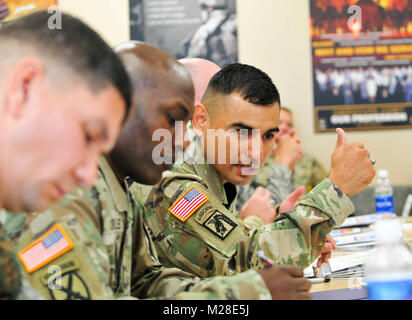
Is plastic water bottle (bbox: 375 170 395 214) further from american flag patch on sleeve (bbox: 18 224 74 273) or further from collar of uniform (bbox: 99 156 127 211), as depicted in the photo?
american flag patch on sleeve (bbox: 18 224 74 273)

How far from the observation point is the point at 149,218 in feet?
A: 4.09

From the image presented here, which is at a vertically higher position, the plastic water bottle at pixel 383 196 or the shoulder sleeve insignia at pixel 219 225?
the shoulder sleeve insignia at pixel 219 225

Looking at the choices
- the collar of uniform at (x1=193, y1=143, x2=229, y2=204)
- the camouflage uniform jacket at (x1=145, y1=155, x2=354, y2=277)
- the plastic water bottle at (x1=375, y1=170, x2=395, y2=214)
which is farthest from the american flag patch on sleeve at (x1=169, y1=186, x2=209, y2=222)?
the plastic water bottle at (x1=375, y1=170, x2=395, y2=214)

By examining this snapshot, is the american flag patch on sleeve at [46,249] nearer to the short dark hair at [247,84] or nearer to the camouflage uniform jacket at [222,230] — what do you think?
the camouflage uniform jacket at [222,230]

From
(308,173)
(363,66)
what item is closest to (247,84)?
(308,173)

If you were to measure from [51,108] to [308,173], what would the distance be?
2.96 meters

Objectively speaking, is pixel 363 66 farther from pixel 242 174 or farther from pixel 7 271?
pixel 7 271

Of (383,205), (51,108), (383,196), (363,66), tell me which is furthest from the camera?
(363,66)

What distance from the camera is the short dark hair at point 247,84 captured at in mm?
1265

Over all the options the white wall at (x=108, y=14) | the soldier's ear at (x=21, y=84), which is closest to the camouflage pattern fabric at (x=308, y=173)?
the white wall at (x=108, y=14)

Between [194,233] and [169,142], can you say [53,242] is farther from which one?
[194,233]

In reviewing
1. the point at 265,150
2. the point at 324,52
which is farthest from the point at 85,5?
the point at 265,150

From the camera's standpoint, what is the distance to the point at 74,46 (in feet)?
1.86

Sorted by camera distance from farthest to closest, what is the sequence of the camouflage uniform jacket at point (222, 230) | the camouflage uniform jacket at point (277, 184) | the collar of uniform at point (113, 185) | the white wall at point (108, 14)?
the white wall at point (108, 14) < the camouflage uniform jacket at point (277, 184) < the camouflage uniform jacket at point (222, 230) < the collar of uniform at point (113, 185)
